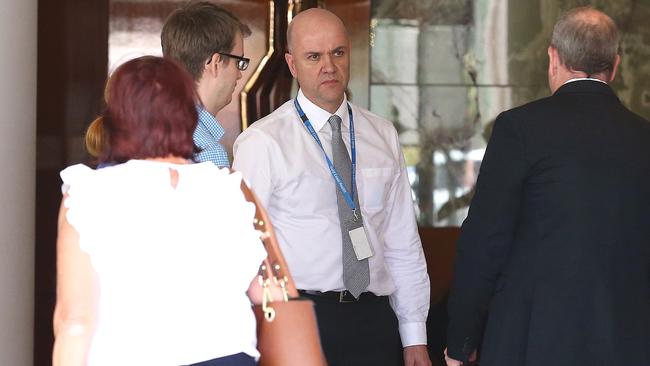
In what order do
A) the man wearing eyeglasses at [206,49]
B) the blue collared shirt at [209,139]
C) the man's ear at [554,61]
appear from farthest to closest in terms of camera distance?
the man's ear at [554,61] < the man wearing eyeglasses at [206,49] < the blue collared shirt at [209,139]

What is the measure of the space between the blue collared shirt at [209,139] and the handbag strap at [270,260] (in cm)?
55

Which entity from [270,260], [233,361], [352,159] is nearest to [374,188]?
[352,159]

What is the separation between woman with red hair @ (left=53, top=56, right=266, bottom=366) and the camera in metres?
2.32

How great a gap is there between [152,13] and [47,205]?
1060 millimetres

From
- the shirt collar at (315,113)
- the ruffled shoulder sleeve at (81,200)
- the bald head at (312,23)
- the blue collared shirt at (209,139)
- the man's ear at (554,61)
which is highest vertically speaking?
the bald head at (312,23)

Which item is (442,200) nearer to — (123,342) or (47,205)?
(47,205)

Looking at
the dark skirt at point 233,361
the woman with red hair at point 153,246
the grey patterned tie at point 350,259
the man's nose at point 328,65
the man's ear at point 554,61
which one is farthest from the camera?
the man's nose at point 328,65

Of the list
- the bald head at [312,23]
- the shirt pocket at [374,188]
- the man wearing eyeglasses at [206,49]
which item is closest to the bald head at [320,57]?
the bald head at [312,23]

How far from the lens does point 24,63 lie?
3914mm

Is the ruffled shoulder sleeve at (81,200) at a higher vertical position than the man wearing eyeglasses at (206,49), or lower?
lower

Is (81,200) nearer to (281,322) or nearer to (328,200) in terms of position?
(281,322)

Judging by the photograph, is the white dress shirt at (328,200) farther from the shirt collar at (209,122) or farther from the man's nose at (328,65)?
the shirt collar at (209,122)

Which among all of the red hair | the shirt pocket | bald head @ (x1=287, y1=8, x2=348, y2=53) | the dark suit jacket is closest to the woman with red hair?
the red hair

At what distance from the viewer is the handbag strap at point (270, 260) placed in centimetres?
253
